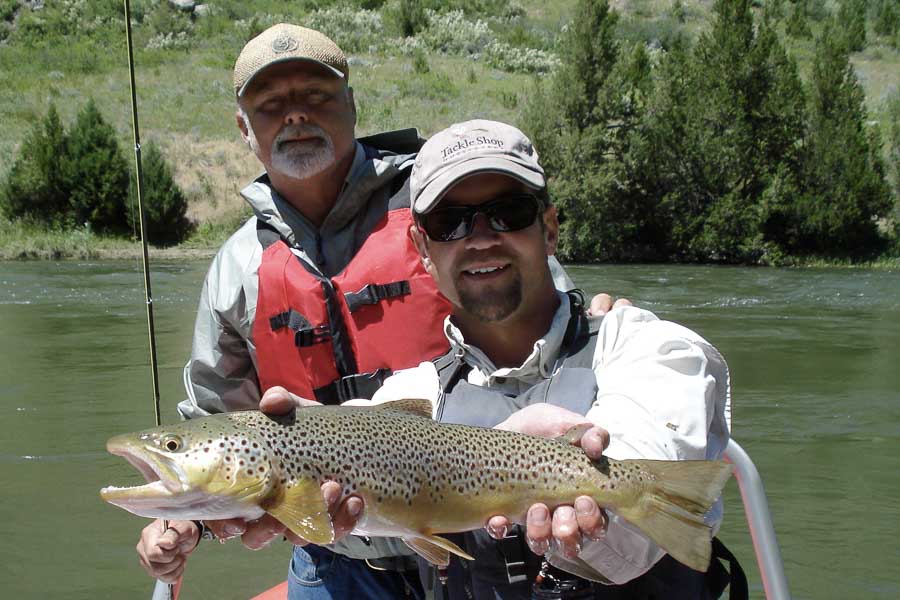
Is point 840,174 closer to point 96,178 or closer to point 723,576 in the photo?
point 96,178

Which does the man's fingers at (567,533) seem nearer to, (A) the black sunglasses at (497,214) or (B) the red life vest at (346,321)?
(A) the black sunglasses at (497,214)

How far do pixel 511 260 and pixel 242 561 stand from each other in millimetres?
4441

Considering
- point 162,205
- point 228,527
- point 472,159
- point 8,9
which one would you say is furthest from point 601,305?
point 8,9

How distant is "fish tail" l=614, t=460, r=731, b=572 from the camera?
2029 mm

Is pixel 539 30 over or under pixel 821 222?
over

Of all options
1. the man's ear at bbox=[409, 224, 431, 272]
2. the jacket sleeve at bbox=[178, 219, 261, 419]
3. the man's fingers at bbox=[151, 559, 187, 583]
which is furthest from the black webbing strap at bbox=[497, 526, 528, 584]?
the jacket sleeve at bbox=[178, 219, 261, 419]

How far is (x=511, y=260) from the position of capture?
2.54m

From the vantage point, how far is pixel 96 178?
103 ft

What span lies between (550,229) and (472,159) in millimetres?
366

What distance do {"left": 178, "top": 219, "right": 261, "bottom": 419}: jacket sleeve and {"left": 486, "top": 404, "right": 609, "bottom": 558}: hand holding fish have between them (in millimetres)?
1395

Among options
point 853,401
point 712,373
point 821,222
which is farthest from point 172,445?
point 821,222

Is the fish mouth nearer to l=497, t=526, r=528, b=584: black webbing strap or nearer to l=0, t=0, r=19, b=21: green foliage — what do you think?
l=497, t=526, r=528, b=584: black webbing strap

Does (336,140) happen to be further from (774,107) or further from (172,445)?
(774,107)

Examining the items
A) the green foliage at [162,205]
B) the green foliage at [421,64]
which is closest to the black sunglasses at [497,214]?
the green foliage at [162,205]
